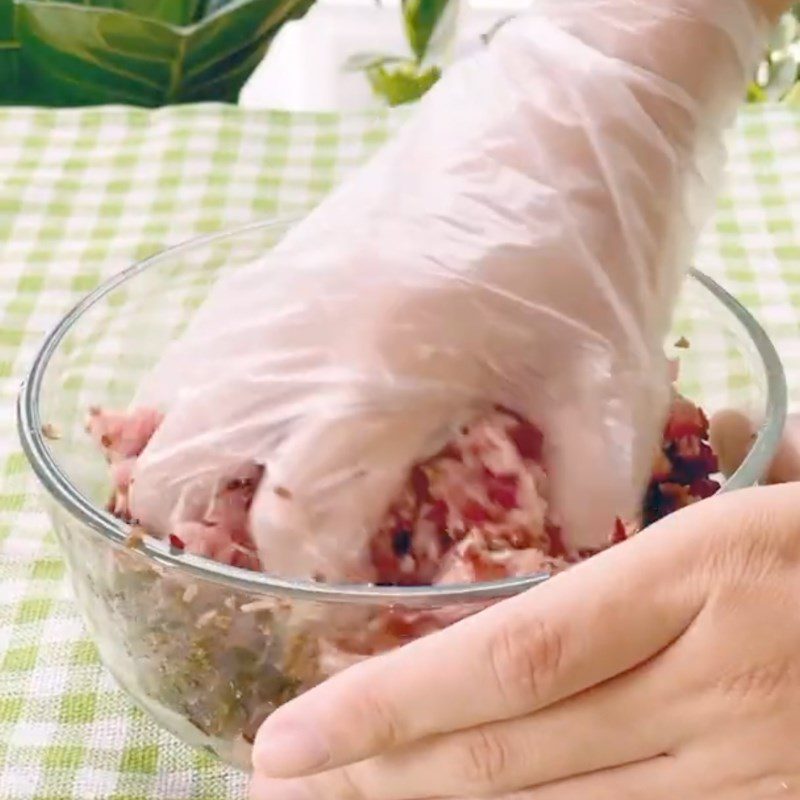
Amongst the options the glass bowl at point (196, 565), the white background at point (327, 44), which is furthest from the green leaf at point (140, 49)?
the glass bowl at point (196, 565)

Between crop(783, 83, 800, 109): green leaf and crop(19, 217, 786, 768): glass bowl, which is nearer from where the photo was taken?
crop(19, 217, 786, 768): glass bowl

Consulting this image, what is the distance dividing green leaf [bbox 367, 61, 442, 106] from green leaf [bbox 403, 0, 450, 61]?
3cm

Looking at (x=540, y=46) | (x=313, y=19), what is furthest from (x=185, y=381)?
(x=313, y=19)

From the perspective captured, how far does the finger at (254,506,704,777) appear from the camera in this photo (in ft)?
1.30

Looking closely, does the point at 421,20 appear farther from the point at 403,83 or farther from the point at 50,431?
the point at 50,431

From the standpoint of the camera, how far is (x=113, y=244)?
3.40 ft

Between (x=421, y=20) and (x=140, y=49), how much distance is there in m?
0.42

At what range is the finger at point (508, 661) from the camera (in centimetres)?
40

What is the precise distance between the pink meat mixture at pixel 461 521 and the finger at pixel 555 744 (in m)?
0.06

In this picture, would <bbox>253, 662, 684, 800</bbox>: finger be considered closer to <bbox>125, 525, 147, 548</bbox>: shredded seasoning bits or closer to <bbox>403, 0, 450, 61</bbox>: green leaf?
<bbox>125, 525, 147, 548</bbox>: shredded seasoning bits

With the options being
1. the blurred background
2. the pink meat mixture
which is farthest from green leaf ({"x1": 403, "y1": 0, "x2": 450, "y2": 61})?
the pink meat mixture

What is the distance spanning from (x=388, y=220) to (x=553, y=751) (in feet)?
0.73

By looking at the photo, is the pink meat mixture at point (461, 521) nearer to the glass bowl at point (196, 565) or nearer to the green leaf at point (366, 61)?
the glass bowl at point (196, 565)

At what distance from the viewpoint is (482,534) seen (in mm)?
464
